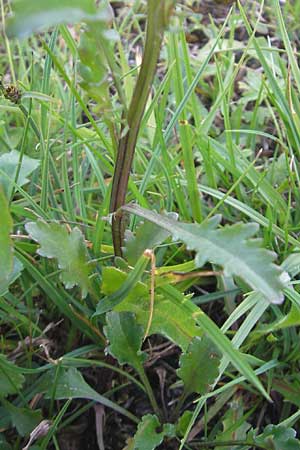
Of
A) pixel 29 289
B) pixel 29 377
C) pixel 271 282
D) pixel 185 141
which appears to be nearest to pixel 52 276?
pixel 29 289

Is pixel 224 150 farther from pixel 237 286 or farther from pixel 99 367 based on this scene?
pixel 99 367

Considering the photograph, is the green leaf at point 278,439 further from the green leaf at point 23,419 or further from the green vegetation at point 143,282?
the green leaf at point 23,419

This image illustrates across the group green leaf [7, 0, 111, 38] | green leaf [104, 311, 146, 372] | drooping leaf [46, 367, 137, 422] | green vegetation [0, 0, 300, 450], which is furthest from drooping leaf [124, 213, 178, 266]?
green leaf [7, 0, 111, 38]

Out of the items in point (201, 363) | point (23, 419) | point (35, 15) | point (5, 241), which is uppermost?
point (35, 15)

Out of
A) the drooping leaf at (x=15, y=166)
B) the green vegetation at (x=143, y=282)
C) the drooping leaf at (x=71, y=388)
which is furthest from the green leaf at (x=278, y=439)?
the drooping leaf at (x=15, y=166)

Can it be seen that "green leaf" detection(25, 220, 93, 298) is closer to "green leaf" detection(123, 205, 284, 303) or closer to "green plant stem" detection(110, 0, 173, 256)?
"green plant stem" detection(110, 0, 173, 256)

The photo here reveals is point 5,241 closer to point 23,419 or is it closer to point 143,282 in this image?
point 143,282

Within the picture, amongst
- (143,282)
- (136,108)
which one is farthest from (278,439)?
(136,108)
